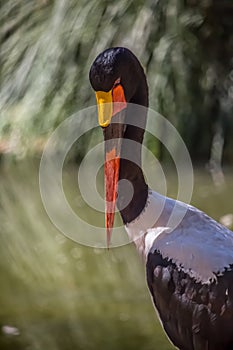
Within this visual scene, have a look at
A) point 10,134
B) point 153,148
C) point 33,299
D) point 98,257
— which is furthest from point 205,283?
point 10,134

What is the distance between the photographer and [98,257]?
4.00 meters

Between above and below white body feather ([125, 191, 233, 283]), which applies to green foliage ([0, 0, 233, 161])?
below

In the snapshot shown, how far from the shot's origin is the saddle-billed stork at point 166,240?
2.11 meters

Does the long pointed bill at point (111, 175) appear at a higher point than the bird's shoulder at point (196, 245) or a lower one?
higher

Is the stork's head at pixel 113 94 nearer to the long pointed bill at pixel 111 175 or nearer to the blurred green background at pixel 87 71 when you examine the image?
the long pointed bill at pixel 111 175

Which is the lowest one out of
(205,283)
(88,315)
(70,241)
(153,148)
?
(153,148)

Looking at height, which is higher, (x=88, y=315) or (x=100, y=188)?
(x=88, y=315)

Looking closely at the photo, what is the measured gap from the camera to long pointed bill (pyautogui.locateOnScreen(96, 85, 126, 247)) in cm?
217

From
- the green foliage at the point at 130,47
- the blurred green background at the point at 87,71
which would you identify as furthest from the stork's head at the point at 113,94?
the green foliage at the point at 130,47

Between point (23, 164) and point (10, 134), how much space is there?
237mm

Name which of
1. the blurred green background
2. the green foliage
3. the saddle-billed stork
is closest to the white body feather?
the saddle-billed stork

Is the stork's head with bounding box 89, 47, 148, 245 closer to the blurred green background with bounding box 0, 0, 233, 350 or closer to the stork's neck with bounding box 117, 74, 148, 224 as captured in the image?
the stork's neck with bounding box 117, 74, 148, 224

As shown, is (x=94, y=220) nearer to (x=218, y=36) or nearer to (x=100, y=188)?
(x=100, y=188)

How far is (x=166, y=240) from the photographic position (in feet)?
7.24
